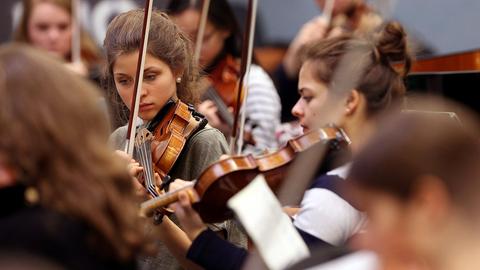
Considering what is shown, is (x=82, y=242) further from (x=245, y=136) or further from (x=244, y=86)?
(x=245, y=136)

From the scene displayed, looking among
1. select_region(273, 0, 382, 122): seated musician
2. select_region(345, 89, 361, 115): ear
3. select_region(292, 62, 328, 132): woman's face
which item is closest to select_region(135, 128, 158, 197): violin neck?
select_region(292, 62, 328, 132): woman's face

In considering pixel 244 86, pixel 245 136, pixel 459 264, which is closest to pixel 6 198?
pixel 459 264

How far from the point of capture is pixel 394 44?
2.77m

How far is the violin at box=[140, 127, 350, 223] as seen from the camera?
7.26 ft

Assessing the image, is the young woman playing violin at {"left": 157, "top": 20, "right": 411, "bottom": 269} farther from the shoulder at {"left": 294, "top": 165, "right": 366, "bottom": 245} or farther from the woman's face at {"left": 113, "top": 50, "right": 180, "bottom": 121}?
the woman's face at {"left": 113, "top": 50, "right": 180, "bottom": 121}

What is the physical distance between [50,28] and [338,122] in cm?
266

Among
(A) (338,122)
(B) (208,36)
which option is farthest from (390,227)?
(B) (208,36)

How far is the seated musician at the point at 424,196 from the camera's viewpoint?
1541mm

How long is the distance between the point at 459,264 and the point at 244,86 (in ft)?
5.32

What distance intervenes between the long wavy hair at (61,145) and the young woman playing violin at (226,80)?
1.83 m

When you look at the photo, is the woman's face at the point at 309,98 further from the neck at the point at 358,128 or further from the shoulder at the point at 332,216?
the shoulder at the point at 332,216

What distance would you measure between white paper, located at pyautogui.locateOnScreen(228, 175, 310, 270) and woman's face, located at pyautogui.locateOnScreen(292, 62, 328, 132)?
0.64 m

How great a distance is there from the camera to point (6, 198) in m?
1.73

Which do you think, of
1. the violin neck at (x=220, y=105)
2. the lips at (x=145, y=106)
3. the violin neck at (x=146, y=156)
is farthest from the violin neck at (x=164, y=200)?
the violin neck at (x=220, y=105)
